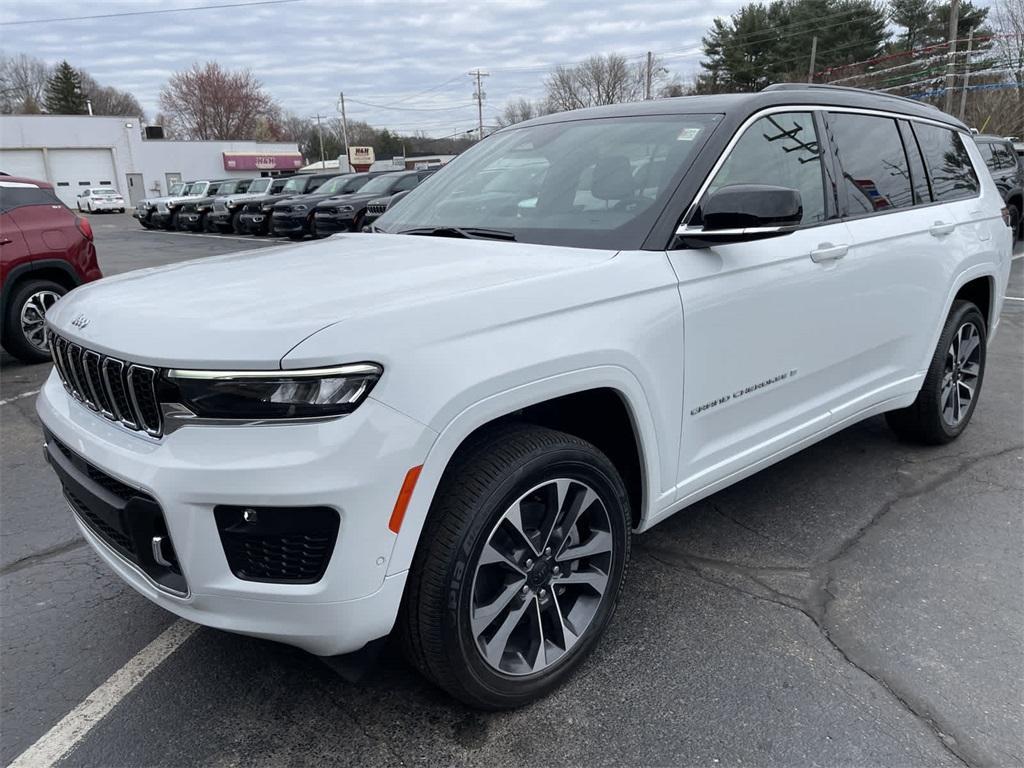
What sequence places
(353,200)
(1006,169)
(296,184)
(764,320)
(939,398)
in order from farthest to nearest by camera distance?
1. (296,184)
2. (353,200)
3. (1006,169)
4. (939,398)
5. (764,320)

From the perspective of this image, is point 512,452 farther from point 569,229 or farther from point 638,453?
point 569,229

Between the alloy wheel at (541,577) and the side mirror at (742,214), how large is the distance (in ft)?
3.12

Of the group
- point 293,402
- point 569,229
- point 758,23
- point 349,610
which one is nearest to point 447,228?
point 569,229

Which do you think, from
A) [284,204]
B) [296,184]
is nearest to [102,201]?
[296,184]

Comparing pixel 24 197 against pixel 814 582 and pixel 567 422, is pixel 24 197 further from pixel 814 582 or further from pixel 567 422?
pixel 814 582

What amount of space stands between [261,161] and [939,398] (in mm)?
62275

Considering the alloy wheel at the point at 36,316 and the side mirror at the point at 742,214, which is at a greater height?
the side mirror at the point at 742,214

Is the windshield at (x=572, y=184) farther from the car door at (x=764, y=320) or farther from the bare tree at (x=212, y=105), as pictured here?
the bare tree at (x=212, y=105)

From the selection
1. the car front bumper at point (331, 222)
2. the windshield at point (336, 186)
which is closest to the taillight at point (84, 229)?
the car front bumper at point (331, 222)

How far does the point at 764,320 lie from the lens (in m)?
2.79

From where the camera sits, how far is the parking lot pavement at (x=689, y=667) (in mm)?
2170

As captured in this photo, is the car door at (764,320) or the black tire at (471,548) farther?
the car door at (764,320)

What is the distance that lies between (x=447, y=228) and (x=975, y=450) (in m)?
3.38

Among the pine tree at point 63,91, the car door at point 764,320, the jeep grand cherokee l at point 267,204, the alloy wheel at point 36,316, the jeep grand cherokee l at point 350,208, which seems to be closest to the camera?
the car door at point 764,320
